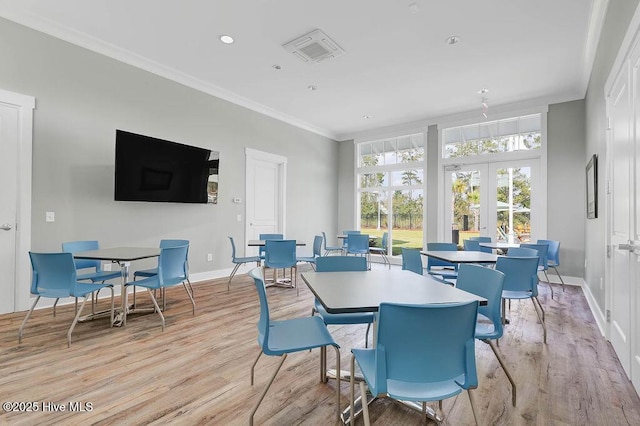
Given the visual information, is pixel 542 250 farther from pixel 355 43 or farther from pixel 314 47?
pixel 314 47

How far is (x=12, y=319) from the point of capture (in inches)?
133

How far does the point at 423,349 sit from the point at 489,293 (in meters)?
0.97

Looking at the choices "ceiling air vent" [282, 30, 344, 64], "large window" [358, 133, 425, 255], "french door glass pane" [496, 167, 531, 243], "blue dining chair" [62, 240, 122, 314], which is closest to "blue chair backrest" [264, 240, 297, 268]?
"blue dining chair" [62, 240, 122, 314]

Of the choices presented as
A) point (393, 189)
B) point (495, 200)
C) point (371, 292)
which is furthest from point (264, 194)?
point (371, 292)

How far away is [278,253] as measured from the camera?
15.2ft

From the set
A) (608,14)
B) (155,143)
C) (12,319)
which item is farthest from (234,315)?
(608,14)

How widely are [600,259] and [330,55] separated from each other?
4.10 meters

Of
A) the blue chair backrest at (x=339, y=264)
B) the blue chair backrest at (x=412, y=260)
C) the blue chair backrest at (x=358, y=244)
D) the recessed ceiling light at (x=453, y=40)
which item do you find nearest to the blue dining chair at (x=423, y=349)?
the blue chair backrest at (x=339, y=264)

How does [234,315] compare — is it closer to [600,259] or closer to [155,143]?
[155,143]

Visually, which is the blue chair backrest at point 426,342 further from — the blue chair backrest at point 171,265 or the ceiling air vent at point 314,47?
the ceiling air vent at point 314,47

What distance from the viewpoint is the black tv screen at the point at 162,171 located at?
4355 mm

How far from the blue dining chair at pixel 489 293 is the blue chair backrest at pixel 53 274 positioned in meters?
3.16

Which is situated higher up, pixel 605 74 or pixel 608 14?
pixel 608 14

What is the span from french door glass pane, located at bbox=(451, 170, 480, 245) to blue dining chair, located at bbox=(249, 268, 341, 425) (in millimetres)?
5526
